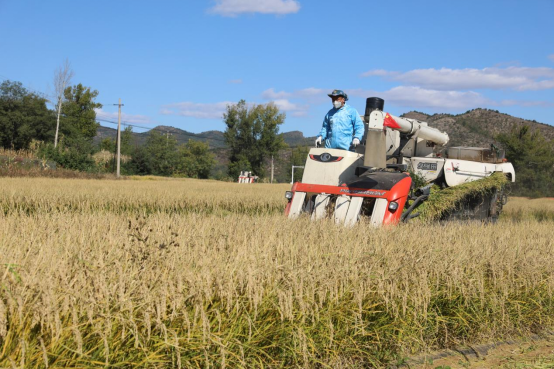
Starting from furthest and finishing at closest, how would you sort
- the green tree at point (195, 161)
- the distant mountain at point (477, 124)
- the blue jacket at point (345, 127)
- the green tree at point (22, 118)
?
the distant mountain at point (477, 124) < the green tree at point (195, 161) < the green tree at point (22, 118) < the blue jacket at point (345, 127)

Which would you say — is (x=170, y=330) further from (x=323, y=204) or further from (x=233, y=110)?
(x=233, y=110)

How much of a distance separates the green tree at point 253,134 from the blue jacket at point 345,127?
65370mm

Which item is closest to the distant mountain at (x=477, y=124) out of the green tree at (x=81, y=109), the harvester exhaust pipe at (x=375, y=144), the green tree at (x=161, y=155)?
the green tree at (x=161, y=155)

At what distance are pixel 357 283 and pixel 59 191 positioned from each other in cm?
1322

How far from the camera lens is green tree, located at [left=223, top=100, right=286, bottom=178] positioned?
7462 centimetres

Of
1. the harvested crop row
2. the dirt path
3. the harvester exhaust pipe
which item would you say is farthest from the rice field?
the harvester exhaust pipe

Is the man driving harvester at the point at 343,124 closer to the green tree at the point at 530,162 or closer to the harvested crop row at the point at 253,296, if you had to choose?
the harvested crop row at the point at 253,296

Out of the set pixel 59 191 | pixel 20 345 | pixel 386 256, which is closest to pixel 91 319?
pixel 20 345

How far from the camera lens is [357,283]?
4277 mm

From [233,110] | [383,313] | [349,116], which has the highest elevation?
[233,110]

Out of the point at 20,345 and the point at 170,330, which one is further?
the point at 170,330

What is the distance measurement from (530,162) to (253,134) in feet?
136

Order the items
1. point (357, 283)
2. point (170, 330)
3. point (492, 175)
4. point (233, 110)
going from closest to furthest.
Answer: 1. point (170, 330)
2. point (357, 283)
3. point (492, 175)
4. point (233, 110)

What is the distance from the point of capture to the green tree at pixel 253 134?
74625 mm
